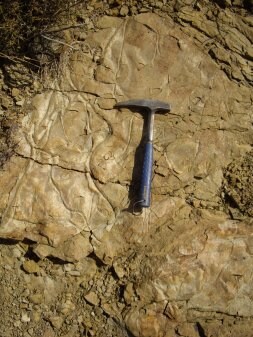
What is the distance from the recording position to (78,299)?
317 centimetres

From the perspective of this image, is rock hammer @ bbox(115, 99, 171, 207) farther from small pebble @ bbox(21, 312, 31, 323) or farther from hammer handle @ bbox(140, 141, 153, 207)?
small pebble @ bbox(21, 312, 31, 323)

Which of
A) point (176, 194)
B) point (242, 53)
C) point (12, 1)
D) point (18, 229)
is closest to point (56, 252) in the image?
point (18, 229)

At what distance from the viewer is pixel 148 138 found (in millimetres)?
3252

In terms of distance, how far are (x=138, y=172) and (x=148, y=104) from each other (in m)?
0.54

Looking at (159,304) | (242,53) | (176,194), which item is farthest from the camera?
(242,53)

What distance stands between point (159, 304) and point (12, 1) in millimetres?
2601

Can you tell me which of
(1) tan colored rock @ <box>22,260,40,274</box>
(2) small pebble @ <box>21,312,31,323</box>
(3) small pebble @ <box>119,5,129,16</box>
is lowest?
(2) small pebble @ <box>21,312,31,323</box>

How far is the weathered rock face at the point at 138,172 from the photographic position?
3.12 meters

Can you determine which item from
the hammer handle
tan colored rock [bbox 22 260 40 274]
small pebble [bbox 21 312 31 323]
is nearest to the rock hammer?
the hammer handle

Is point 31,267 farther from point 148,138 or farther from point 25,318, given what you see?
point 148,138

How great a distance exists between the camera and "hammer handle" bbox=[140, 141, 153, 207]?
10.3 feet

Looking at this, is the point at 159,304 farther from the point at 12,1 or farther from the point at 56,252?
the point at 12,1

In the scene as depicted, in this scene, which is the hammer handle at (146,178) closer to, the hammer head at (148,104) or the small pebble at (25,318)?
the hammer head at (148,104)

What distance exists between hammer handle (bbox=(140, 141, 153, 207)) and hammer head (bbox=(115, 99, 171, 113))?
1.06 ft
